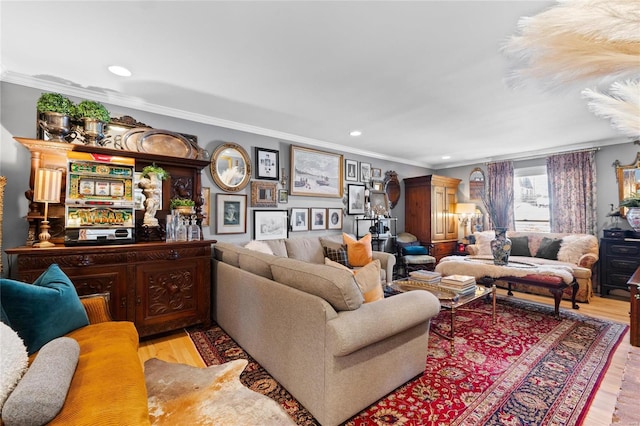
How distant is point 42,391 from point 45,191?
2.03 m

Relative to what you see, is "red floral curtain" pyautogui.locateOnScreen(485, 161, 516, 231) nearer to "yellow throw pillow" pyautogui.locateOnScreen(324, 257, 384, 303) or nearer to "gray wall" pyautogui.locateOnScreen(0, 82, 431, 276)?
"gray wall" pyautogui.locateOnScreen(0, 82, 431, 276)

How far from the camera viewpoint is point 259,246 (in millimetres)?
3627

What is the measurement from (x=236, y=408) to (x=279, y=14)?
2.50 m

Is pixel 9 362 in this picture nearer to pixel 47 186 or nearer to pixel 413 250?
pixel 47 186

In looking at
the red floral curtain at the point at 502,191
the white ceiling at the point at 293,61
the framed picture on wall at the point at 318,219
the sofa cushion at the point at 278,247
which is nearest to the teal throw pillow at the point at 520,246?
the red floral curtain at the point at 502,191

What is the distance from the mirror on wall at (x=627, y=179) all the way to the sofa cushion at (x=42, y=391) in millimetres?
6509

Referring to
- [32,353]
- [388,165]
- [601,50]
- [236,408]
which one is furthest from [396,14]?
[388,165]

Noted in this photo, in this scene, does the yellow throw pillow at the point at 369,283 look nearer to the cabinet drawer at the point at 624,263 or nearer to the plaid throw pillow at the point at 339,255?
the plaid throw pillow at the point at 339,255

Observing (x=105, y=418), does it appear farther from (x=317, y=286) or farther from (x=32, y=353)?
(x=317, y=286)

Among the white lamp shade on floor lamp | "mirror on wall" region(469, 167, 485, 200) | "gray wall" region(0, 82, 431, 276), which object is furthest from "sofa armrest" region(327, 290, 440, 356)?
"mirror on wall" region(469, 167, 485, 200)

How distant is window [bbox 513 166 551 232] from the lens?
5336mm

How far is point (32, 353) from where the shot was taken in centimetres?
146

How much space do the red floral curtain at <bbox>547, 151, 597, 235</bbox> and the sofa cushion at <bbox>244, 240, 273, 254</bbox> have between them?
17.0 ft

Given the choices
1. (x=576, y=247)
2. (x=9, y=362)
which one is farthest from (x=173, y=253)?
(x=576, y=247)
